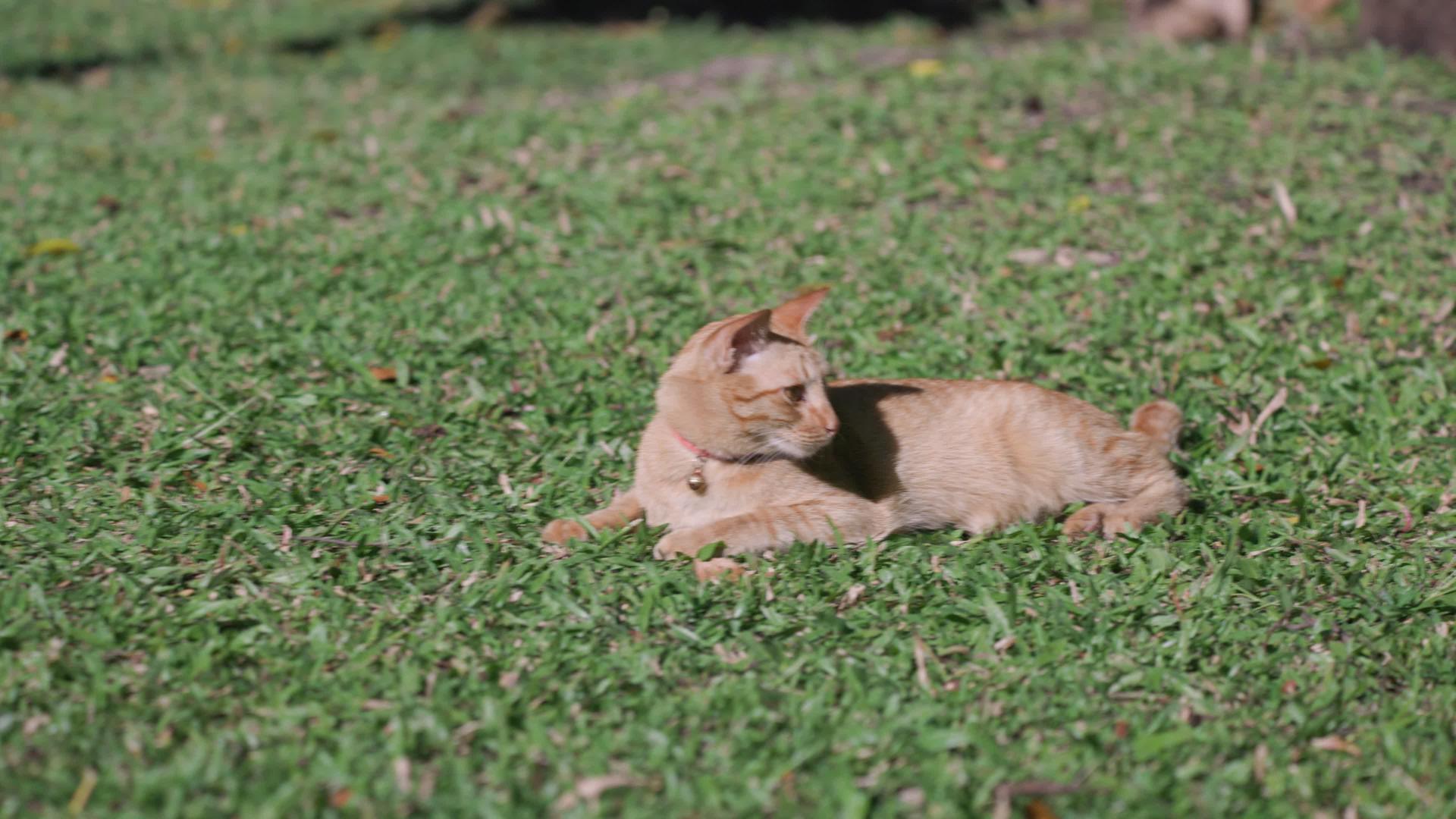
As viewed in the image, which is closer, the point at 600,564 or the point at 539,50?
the point at 600,564

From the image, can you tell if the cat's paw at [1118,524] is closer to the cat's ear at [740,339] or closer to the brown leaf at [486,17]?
the cat's ear at [740,339]

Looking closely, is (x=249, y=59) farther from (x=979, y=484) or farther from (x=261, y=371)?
(x=979, y=484)

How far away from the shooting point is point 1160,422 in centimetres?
504

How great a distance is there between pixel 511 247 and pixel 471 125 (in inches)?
85.2

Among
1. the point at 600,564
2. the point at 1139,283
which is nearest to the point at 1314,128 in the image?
the point at 1139,283

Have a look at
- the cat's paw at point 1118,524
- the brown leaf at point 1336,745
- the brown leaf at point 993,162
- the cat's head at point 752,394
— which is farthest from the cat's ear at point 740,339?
the brown leaf at point 993,162

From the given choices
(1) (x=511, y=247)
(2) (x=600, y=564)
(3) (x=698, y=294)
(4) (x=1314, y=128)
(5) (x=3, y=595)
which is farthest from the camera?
(4) (x=1314, y=128)

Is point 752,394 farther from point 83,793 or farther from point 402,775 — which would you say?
point 83,793

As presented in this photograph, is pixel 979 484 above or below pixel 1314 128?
below

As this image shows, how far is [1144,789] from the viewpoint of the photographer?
3314 millimetres

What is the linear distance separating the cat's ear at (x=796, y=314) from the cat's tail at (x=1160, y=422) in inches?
53.1

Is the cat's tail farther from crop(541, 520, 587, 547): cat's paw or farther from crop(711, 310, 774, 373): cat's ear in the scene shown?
crop(541, 520, 587, 547): cat's paw

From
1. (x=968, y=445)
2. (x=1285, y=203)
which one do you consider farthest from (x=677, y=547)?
(x=1285, y=203)

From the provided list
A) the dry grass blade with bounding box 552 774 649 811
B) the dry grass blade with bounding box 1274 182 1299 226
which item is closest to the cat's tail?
the dry grass blade with bounding box 1274 182 1299 226
